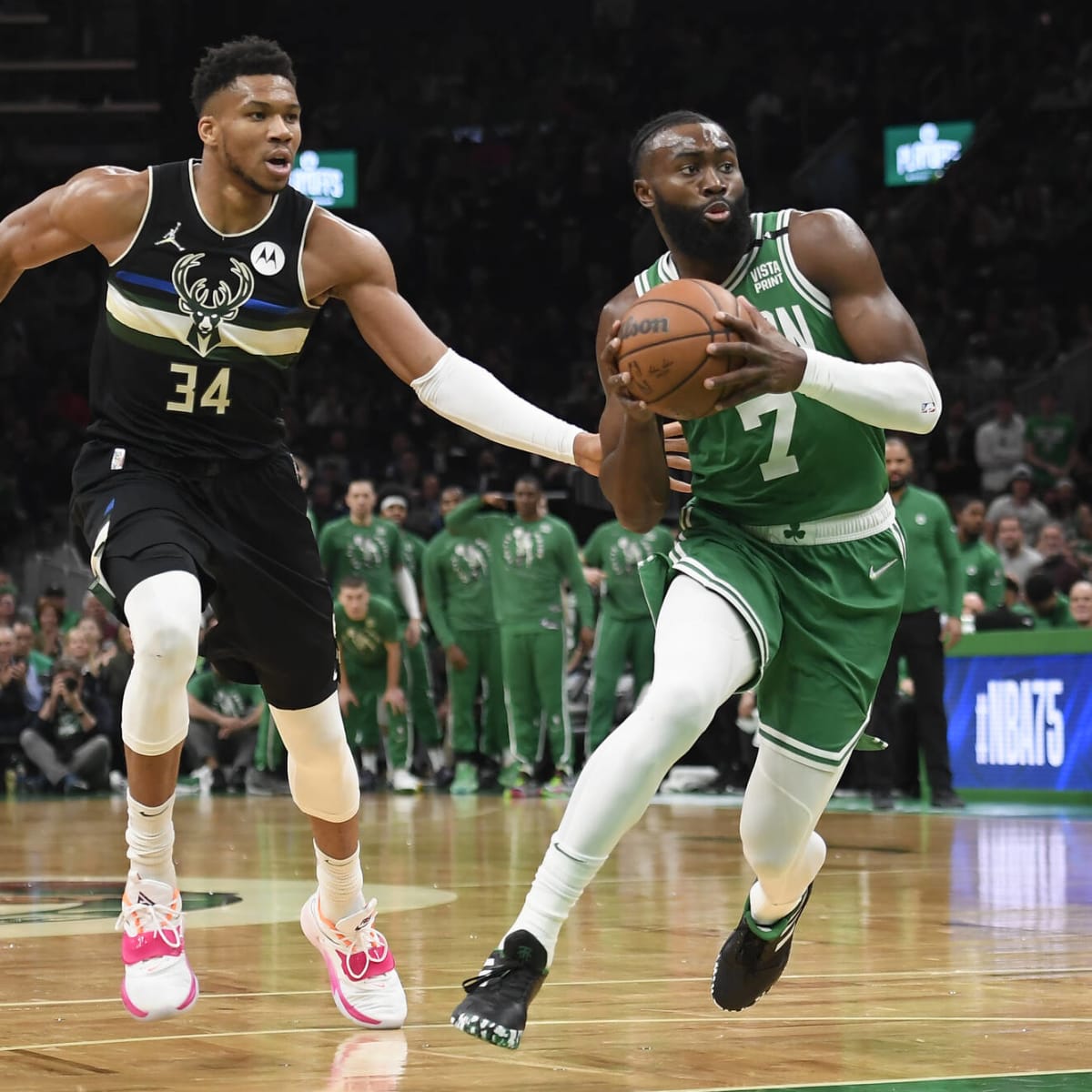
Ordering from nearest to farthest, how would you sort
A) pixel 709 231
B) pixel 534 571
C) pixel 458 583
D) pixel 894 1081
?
pixel 894 1081 < pixel 709 231 < pixel 534 571 < pixel 458 583

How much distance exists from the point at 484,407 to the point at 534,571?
9879mm

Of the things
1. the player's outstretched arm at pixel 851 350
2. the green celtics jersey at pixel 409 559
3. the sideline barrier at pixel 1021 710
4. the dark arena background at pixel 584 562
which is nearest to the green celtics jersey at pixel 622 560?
the dark arena background at pixel 584 562

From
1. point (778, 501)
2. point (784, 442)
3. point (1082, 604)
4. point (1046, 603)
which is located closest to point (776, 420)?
point (784, 442)

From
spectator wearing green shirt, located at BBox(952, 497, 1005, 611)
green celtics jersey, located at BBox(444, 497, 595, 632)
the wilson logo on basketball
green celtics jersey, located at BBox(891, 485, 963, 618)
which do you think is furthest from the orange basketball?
green celtics jersey, located at BBox(444, 497, 595, 632)

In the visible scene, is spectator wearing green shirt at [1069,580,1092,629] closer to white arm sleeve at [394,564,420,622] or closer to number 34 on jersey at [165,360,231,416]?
white arm sleeve at [394,564,420,622]

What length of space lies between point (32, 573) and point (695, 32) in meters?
12.4

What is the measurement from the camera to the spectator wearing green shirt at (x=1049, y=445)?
1827cm

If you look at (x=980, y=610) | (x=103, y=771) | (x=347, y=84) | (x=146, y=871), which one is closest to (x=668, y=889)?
(x=146, y=871)

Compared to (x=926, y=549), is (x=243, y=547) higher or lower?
lower

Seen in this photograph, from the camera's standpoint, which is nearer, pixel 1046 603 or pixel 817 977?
pixel 817 977

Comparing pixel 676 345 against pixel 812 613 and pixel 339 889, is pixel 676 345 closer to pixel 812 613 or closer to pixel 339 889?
pixel 812 613

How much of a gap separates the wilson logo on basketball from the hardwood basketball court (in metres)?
1.55

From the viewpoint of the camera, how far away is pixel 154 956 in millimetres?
4414

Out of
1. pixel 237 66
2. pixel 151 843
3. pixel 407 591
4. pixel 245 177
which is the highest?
pixel 407 591
